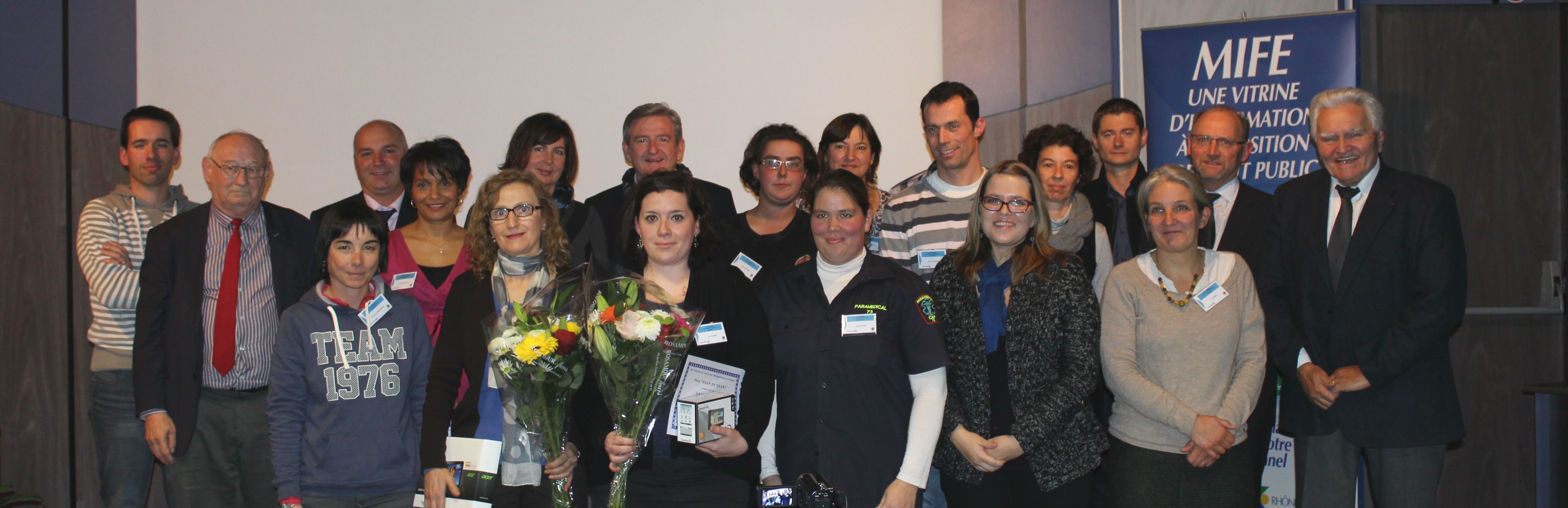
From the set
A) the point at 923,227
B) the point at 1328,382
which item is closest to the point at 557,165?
the point at 923,227

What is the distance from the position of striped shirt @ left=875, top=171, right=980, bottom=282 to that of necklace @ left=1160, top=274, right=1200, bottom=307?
0.65m

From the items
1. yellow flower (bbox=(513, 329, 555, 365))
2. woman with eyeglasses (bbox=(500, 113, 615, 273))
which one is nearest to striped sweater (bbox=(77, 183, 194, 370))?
woman with eyeglasses (bbox=(500, 113, 615, 273))

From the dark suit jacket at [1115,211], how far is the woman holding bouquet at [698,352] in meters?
1.53

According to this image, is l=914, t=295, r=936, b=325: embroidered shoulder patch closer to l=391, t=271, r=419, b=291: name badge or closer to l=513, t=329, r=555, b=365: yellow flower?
l=513, t=329, r=555, b=365: yellow flower

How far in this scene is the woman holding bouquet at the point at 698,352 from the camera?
253cm

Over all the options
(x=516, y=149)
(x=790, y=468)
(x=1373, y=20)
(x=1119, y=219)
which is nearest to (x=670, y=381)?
(x=790, y=468)

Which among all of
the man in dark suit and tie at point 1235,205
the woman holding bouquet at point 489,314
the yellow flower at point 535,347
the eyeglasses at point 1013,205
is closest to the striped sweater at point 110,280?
the woman holding bouquet at point 489,314

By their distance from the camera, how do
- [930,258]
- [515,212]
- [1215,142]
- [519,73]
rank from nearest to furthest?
[515,212] → [930,258] → [1215,142] → [519,73]

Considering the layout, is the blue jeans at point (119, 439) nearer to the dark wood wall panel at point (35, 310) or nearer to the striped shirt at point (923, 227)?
the dark wood wall panel at point (35, 310)

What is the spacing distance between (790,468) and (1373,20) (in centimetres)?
340

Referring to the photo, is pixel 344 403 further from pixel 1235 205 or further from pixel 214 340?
pixel 1235 205

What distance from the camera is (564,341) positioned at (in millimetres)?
2039

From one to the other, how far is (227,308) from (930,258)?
246cm

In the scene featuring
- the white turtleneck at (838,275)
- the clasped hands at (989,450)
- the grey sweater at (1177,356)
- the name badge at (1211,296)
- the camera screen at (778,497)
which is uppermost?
the white turtleneck at (838,275)
